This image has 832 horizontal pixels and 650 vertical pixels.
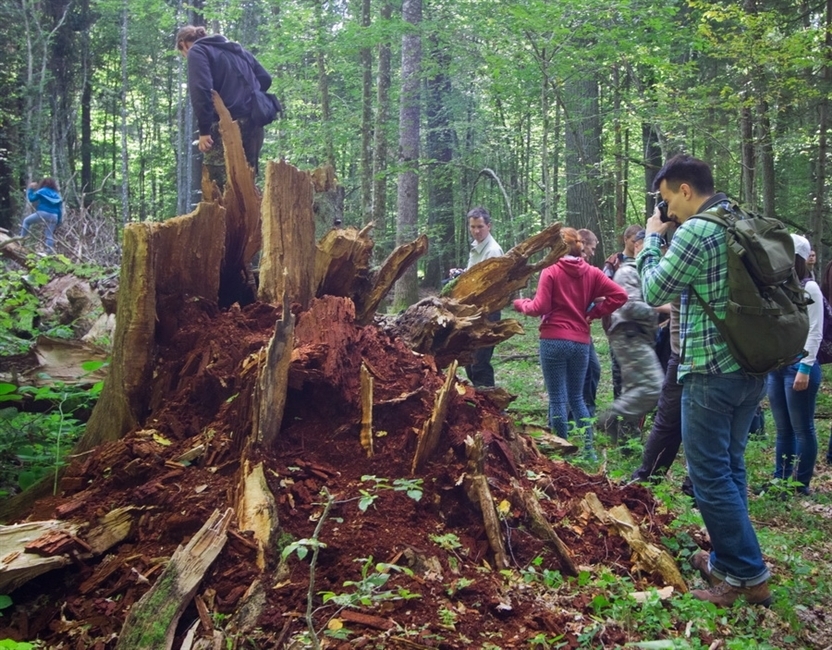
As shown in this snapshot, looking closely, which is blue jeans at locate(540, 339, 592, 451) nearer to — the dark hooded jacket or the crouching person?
the crouching person

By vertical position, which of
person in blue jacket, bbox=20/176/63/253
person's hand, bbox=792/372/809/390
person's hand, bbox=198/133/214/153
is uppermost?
person in blue jacket, bbox=20/176/63/253

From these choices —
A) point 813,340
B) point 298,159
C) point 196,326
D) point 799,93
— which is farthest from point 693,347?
point 298,159

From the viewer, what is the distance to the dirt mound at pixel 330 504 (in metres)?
2.82

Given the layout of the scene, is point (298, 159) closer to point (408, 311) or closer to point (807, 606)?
A: point (408, 311)

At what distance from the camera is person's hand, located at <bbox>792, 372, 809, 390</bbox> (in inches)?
224

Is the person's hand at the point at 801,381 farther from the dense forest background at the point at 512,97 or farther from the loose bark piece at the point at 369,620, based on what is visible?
the dense forest background at the point at 512,97

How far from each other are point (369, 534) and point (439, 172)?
1537cm

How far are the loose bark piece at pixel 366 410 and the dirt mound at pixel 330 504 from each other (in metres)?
0.06

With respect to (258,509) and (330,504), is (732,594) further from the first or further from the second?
(258,509)

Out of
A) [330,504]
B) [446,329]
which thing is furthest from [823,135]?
[330,504]

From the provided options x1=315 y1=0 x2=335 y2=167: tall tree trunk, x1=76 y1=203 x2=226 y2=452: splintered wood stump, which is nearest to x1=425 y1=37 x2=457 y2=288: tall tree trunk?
x1=315 y1=0 x2=335 y2=167: tall tree trunk

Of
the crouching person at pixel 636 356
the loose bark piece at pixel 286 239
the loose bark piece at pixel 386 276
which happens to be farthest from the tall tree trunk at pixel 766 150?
the loose bark piece at pixel 286 239

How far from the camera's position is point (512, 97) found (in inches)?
631

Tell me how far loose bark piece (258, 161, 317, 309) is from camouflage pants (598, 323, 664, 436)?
3010 mm
